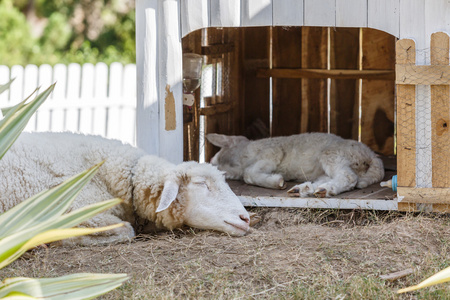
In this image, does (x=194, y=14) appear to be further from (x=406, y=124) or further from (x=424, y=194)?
(x=424, y=194)

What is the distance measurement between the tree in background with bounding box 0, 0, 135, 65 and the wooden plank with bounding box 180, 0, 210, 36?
1289 cm

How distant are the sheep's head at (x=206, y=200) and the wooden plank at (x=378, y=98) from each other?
4.94 m

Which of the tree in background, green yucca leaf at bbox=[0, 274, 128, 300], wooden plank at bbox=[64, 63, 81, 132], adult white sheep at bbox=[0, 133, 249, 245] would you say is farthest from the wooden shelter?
the tree in background

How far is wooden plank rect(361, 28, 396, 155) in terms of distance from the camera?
968 centimetres

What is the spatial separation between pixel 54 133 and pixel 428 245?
3.70m

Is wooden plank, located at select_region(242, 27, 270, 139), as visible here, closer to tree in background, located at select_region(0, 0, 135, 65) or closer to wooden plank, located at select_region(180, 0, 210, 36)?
wooden plank, located at select_region(180, 0, 210, 36)

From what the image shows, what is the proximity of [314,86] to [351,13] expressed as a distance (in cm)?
413

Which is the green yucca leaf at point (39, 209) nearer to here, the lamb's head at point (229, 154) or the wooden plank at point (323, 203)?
the wooden plank at point (323, 203)

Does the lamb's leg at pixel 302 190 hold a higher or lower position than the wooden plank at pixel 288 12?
lower

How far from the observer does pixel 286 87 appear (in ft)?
33.4

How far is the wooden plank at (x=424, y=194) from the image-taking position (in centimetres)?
580

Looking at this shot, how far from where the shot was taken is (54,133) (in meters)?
6.25

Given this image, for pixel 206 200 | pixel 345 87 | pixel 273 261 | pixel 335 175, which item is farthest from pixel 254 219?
pixel 345 87

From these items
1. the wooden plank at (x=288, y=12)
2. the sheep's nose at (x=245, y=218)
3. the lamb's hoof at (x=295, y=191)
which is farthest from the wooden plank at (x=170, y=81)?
the sheep's nose at (x=245, y=218)
